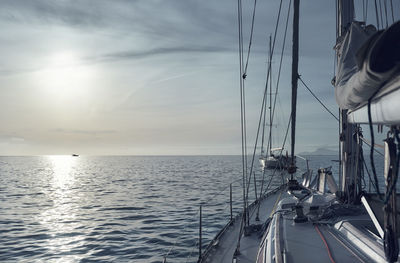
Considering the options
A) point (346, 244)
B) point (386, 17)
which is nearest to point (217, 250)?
point (346, 244)

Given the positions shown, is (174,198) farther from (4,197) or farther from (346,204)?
(346,204)

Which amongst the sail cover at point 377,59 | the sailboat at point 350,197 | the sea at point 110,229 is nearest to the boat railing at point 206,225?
the sea at point 110,229

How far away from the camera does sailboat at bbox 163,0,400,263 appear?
2.11 meters

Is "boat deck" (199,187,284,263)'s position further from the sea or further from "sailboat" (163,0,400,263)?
the sea

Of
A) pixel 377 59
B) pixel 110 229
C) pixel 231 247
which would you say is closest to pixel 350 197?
pixel 231 247

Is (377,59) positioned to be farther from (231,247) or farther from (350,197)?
(231,247)

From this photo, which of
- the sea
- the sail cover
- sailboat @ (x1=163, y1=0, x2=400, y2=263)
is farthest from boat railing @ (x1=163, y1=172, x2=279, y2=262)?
the sail cover

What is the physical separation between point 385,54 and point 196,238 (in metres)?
12.4

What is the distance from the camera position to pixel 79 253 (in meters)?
11.9

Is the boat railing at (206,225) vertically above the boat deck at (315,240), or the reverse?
the boat deck at (315,240)

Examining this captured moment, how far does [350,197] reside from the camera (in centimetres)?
749

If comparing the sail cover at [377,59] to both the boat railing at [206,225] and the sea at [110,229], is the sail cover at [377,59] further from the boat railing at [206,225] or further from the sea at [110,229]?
the boat railing at [206,225]

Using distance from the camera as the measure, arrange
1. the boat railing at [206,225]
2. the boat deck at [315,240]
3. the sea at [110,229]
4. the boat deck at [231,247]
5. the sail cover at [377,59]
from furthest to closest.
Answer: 1. the sea at [110,229]
2. the boat railing at [206,225]
3. the boat deck at [231,247]
4. the boat deck at [315,240]
5. the sail cover at [377,59]

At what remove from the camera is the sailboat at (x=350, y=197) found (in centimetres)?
211
